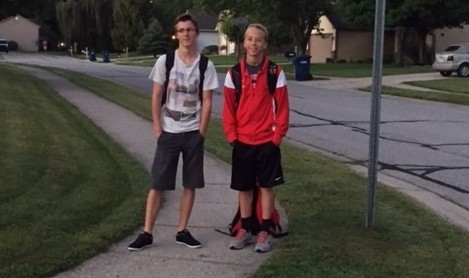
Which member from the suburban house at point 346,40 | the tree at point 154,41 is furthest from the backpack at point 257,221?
the tree at point 154,41

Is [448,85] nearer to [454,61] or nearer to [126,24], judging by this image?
[454,61]

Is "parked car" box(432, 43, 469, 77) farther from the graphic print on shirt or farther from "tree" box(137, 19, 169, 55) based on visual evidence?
"tree" box(137, 19, 169, 55)

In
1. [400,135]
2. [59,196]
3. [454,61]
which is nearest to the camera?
[59,196]

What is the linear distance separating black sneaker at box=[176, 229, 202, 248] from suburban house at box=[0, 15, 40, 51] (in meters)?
100

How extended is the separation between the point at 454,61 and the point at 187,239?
1311 inches

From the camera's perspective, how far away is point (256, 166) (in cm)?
655

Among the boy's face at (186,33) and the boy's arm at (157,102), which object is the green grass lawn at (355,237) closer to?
the boy's arm at (157,102)

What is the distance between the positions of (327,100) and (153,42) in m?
55.8

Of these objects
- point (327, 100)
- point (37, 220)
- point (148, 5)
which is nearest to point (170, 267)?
point (37, 220)

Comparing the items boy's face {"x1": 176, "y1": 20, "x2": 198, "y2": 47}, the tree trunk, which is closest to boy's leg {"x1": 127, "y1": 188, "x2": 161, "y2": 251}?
boy's face {"x1": 176, "y1": 20, "x2": 198, "y2": 47}

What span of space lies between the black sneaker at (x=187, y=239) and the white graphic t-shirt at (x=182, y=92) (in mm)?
827

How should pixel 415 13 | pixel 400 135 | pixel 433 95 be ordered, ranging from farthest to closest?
pixel 415 13 → pixel 433 95 → pixel 400 135

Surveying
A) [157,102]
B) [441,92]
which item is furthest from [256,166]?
[441,92]

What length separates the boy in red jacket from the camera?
6.39 metres
